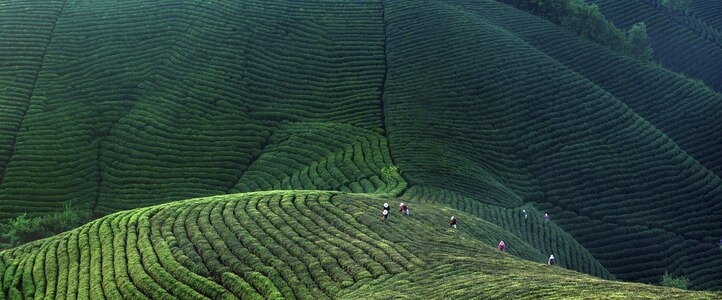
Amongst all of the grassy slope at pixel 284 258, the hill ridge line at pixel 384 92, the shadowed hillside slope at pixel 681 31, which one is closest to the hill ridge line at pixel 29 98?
the grassy slope at pixel 284 258

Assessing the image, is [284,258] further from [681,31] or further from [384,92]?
[681,31]

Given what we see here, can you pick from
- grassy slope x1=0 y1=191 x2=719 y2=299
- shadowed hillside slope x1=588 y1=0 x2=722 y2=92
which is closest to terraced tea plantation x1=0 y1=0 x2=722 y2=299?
grassy slope x1=0 y1=191 x2=719 y2=299

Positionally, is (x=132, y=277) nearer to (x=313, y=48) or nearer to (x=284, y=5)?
(x=313, y=48)

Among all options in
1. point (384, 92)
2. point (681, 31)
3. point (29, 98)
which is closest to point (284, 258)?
point (384, 92)

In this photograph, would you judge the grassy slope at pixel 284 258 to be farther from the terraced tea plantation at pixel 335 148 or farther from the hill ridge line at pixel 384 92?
the hill ridge line at pixel 384 92

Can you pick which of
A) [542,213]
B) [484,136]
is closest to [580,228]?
[542,213]

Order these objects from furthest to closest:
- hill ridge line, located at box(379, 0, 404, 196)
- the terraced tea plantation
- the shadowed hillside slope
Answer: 1. the shadowed hillside slope
2. hill ridge line, located at box(379, 0, 404, 196)
3. the terraced tea plantation

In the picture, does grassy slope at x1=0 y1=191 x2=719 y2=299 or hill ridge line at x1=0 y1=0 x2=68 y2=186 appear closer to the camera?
grassy slope at x1=0 y1=191 x2=719 y2=299

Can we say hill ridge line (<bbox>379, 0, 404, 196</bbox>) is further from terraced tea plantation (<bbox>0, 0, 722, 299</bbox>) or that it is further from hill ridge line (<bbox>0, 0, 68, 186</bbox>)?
hill ridge line (<bbox>0, 0, 68, 186</bbox>)
